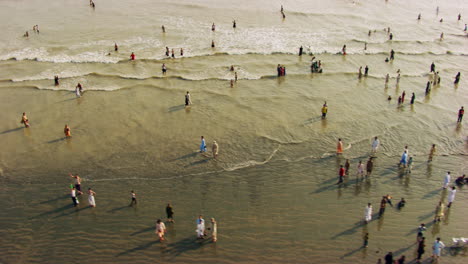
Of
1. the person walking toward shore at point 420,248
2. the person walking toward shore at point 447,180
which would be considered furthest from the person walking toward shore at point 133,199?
the person walking toward shore at point 447,180

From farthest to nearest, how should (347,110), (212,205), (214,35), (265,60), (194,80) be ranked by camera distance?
(214,35) → (265,60) → (194,80) → (347,110) → (212,205)

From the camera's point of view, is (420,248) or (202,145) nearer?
(420,248)

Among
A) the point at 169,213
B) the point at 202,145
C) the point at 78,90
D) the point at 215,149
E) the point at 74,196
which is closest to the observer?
the point at 169,213

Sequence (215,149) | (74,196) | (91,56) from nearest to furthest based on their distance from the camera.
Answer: (74,196)
(215,149)
(91,56)

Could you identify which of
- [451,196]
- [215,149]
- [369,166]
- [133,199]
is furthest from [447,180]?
[133,199]

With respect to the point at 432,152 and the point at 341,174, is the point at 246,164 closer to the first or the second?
the point at 341,174

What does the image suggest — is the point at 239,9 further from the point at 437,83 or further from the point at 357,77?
the point at 437,83

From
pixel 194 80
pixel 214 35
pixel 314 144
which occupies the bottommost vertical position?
pixel 314 144

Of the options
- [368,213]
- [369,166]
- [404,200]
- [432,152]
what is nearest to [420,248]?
[368,213]

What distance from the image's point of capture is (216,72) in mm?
36500

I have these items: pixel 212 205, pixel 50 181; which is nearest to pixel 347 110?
pixel 212 205

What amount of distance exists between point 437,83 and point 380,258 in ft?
81.5

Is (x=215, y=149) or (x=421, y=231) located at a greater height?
(x=215, y=149)

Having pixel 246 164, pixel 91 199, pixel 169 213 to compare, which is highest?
pixel 246 164
